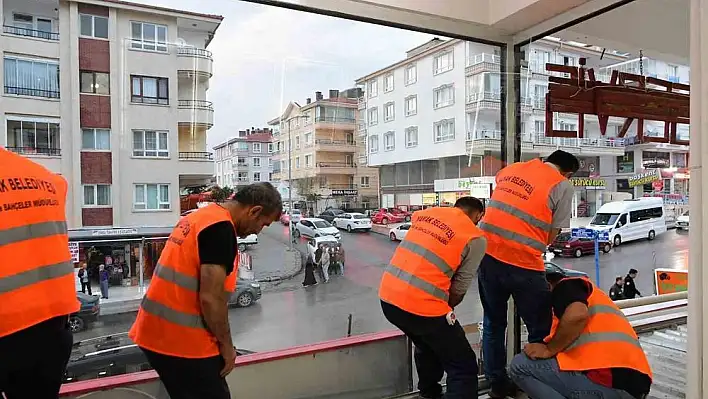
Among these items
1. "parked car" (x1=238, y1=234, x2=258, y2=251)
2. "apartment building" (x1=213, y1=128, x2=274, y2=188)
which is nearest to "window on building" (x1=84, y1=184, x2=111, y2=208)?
"apartment building" (x1=213, y1=128, x2=274, y2=188)

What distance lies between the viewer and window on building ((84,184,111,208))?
2.03 m

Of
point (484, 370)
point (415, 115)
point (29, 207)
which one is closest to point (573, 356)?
point (484, 370)

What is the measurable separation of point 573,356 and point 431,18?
1.68 meters

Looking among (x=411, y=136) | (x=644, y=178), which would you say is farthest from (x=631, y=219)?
(x=411, y=136)

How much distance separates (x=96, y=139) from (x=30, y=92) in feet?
0.93

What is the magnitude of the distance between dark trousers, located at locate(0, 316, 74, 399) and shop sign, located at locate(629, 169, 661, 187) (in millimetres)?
3431

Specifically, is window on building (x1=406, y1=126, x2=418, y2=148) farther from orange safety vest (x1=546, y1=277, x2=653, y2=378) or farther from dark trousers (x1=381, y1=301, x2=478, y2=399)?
orange safety vest (x1=546, y1=277, x2=653, y2=378)

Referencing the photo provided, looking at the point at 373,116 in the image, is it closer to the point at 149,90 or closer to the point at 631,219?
the point at 149,90

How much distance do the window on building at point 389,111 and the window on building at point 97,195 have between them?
148 centimetres

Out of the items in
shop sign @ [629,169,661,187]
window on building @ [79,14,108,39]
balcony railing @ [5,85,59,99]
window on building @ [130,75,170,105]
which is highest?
window on building @ [79,14,108,39]

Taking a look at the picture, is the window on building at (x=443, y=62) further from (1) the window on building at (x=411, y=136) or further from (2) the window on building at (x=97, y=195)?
(2) the window on building at (x=97, y=195)

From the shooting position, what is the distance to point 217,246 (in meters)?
1.51

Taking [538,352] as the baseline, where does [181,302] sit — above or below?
above

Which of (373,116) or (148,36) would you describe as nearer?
(148,36)
